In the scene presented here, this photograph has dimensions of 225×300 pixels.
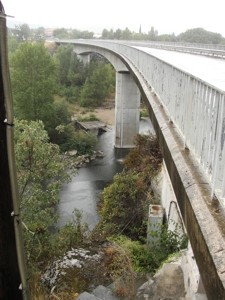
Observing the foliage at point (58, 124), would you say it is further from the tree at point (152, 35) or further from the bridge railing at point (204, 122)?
the tree at point (152, 35)

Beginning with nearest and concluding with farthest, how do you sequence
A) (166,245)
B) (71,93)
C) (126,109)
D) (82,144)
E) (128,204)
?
(166,245)
(128,204)
(82,144)
(126,109)
(71,93)

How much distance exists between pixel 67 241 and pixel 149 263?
201cm

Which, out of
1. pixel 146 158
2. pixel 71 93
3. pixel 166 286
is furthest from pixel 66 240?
pixel 71 93

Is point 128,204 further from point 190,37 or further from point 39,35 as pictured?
point 39,35

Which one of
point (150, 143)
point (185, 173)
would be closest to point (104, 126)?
point (150, 143)

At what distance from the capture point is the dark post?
2.53 meters

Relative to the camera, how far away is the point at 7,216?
2.71 metres

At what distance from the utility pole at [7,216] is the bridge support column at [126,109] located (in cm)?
2247

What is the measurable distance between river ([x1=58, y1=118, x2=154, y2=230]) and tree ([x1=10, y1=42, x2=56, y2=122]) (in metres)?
5.56

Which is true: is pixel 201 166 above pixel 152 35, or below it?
below

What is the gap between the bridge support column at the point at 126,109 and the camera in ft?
82.1

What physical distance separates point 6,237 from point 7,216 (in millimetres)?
A: 206

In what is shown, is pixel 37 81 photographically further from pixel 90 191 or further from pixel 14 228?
pixel 14 228

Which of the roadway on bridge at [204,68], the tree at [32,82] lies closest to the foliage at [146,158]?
the roadway on bridge at [204,68]
